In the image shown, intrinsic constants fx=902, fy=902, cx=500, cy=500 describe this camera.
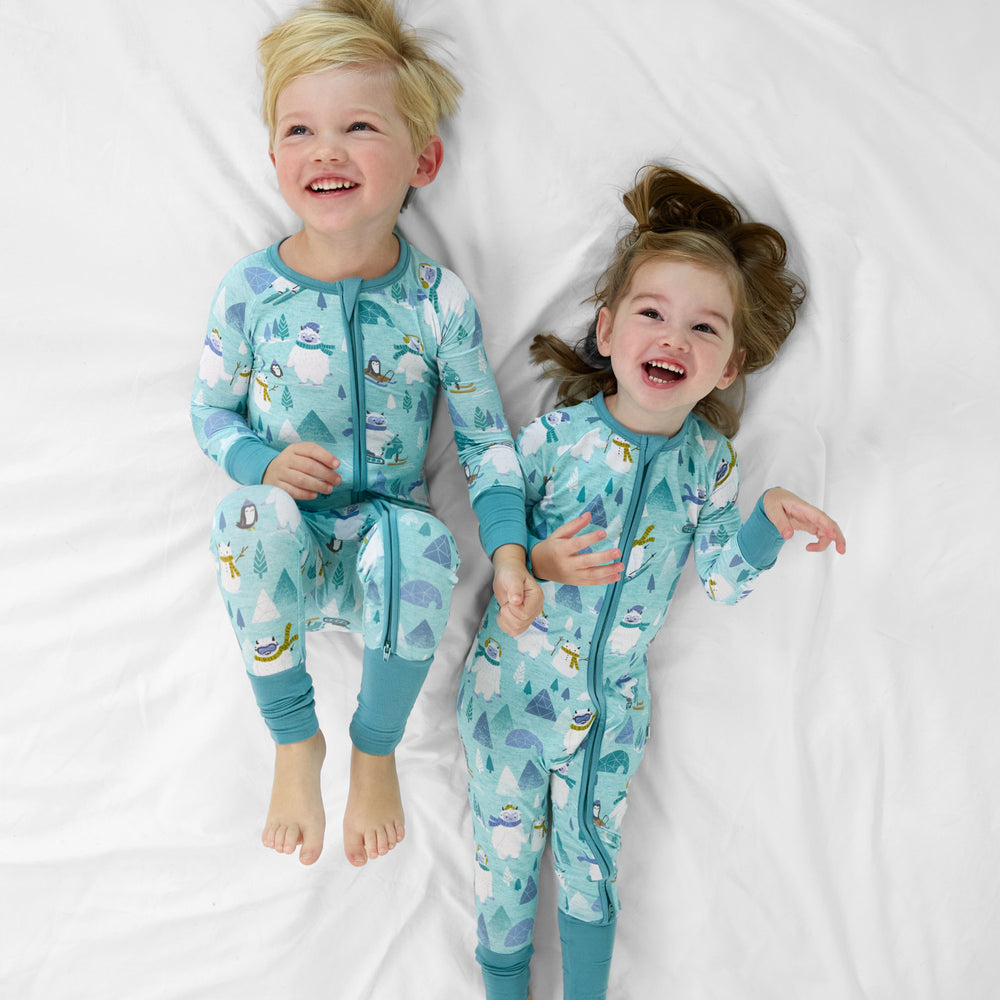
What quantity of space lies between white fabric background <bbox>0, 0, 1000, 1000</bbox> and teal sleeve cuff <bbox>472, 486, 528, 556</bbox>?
0.15 m

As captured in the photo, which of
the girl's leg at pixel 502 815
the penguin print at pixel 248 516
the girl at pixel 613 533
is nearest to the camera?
the penguin print at pixel 248 516

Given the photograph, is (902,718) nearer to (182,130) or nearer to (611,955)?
(611,955)

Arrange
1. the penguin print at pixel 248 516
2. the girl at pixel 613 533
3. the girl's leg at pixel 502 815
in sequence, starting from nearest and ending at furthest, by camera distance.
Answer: the penguin print at pixel 248 516 < the girl at pixel 613 533 < the girl's leg at pixel 502 815

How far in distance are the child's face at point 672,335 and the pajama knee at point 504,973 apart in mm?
779

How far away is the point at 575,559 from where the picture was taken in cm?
106

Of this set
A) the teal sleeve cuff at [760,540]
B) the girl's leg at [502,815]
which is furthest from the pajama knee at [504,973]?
the teal sleeve cuff at [760,540]

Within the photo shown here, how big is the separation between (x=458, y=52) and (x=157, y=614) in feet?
2.83

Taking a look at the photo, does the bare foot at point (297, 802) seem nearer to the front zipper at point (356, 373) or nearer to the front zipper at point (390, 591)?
the front zipper at point (390, 591)

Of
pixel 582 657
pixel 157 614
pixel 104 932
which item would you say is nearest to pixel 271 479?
pixel 157 614

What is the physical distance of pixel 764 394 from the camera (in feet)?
4.00

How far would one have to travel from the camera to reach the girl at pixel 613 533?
1111mm

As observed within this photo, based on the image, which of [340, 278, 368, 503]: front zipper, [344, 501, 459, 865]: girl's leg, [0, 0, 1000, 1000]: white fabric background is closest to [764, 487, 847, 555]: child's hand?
[0, 0, 1000, 1000]: white fabric background

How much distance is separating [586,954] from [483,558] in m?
0.56

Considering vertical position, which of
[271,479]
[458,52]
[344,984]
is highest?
[458,52]
